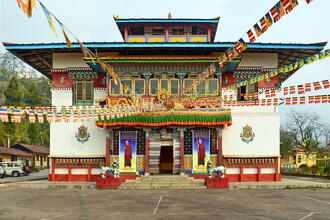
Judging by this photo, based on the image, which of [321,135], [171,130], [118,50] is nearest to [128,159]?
[171,130]

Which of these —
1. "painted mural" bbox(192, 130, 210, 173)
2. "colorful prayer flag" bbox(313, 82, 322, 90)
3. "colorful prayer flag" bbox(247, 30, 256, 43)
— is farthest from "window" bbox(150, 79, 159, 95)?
"colorful prayer flag" bbox(247, 30, 256, 43)

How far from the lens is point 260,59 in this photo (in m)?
26.1

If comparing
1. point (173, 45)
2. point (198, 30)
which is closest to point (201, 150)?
point (173, 45)

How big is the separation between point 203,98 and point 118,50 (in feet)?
23.3

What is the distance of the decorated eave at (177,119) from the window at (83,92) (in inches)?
117

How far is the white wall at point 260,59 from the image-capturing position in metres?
25.9

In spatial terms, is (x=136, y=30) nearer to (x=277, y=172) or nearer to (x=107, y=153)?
(x=107, y=153)

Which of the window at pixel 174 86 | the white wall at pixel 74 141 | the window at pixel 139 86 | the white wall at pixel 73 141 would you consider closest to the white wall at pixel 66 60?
the white wall at pixel 73 141

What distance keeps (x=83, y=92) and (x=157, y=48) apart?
6167 mm

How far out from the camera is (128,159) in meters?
24.2

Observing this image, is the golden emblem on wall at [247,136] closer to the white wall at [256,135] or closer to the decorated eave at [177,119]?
the white wall at [256,135]

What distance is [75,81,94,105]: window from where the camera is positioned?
25.6m

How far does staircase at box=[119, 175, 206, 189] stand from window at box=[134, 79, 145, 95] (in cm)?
598

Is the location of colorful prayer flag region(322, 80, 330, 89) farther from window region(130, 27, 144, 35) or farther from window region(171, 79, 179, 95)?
window region(130, 27, 144, 35)
